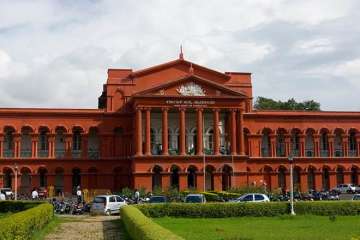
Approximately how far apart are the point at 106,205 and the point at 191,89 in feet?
82.6

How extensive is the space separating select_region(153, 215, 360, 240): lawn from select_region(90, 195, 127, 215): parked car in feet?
21.8

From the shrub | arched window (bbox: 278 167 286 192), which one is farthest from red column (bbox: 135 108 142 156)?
the shrub

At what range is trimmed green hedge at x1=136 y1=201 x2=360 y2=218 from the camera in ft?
106

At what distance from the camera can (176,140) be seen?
63188 mm

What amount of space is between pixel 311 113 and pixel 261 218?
3948 cm

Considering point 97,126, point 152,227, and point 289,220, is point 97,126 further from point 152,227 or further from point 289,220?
point 152,227

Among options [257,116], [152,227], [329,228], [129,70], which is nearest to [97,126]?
[129,70]

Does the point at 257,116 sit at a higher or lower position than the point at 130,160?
higher

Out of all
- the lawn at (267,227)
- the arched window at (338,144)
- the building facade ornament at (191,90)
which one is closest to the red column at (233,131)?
the building facade ornament at (191,90)

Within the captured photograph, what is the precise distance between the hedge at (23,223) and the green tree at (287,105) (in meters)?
74.2

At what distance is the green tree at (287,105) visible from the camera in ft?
324

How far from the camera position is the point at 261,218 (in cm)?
3188

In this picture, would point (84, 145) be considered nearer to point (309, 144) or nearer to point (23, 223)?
point (309, 144)

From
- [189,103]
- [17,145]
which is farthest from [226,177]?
[17,145]
